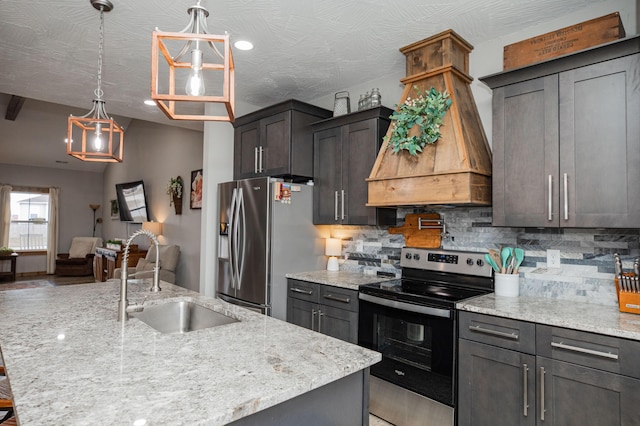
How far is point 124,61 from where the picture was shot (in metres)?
3.23

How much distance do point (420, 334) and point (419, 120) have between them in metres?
1.44

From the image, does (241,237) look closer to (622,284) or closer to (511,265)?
(511,265)

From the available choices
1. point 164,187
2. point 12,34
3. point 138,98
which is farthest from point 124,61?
point 164,187

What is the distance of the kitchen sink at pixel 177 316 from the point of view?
2.14m

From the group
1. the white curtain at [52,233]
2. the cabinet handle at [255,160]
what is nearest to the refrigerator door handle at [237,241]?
the cabinet handle at [255,160]

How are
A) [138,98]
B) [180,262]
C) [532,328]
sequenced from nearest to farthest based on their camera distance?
[532,328] → [138,98] → [180,262]

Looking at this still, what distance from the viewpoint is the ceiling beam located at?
6.65m

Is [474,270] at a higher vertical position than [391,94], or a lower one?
lower

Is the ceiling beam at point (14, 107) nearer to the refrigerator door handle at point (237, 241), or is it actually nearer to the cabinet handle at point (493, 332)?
the refrigerator door handle at point (237, 241)

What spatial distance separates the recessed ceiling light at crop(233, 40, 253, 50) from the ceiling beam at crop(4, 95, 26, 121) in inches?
227

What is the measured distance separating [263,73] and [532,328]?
9.28 feet

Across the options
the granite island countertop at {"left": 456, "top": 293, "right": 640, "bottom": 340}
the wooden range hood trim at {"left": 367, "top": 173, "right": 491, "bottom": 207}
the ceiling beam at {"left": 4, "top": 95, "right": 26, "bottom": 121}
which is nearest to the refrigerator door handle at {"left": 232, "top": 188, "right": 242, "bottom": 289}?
the wooden range hood trim at {"left": 367, "top": 173, "right": 491, "bottom": 207}

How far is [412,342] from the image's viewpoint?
8.18 feet

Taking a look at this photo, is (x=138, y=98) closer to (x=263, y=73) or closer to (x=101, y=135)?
(x=263, y=73)
